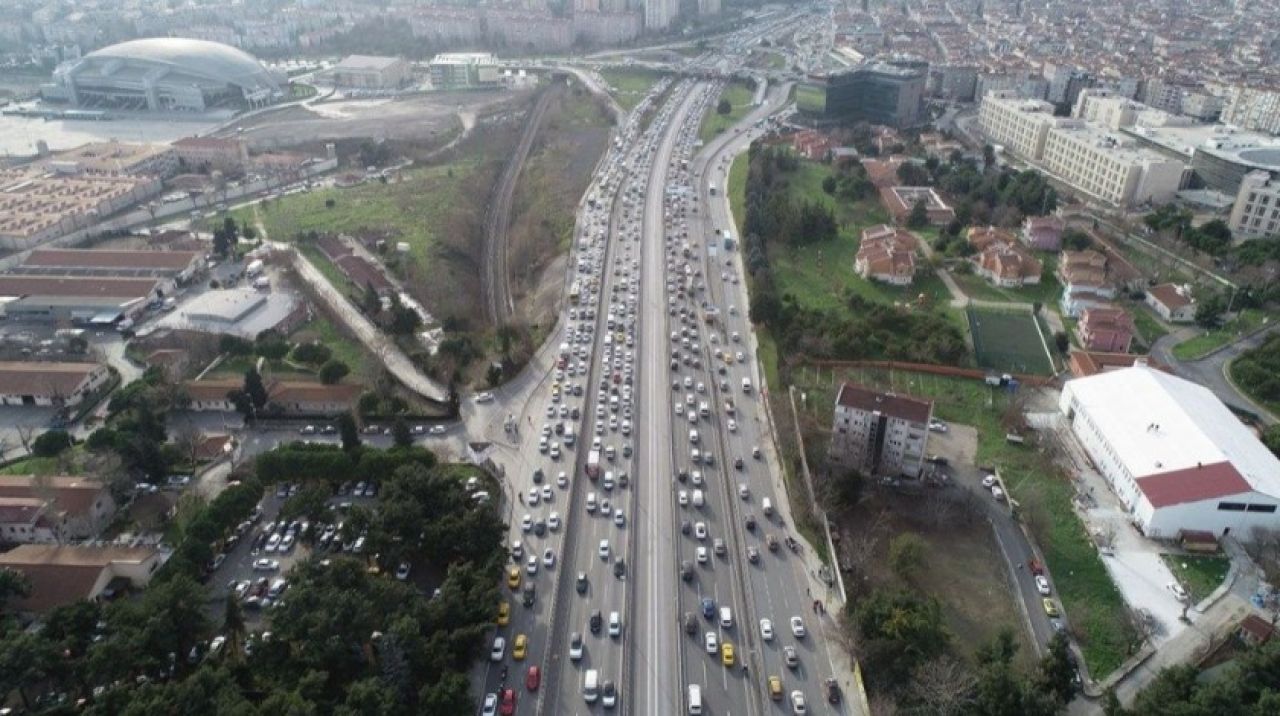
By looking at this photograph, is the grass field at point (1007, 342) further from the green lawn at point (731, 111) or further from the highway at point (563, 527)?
the green lawn at point (731, 111)

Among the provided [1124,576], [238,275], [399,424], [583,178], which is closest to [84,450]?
[399,424]

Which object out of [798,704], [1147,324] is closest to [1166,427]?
[1147,324]

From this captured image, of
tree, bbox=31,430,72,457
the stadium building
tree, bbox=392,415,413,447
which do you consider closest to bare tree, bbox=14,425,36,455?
tree, bbox=31,430,72,457

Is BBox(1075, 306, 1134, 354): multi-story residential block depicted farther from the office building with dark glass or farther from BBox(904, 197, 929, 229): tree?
the office building with dark glass

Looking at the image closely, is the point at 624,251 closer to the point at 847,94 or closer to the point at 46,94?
the point at 847,94

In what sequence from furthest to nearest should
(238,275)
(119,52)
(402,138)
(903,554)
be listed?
(119,52), (402,138), (238,275), (903,554)

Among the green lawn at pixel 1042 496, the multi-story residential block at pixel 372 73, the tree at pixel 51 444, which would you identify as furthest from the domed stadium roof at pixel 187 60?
the green lawn at pixel 1042 496
